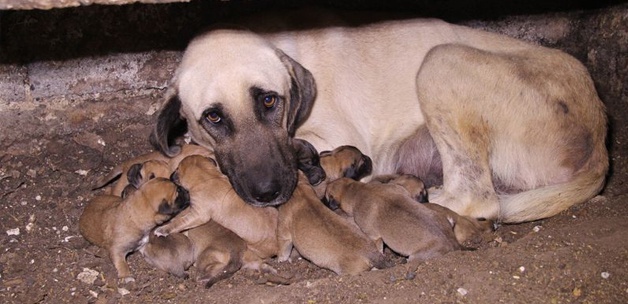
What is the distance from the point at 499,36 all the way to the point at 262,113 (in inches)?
60.2

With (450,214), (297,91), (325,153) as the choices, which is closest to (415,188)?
(450,214)

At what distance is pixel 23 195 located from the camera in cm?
442

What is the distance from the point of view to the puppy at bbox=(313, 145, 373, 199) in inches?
161

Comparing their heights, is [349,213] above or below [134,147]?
above

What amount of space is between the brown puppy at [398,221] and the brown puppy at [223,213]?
43cm

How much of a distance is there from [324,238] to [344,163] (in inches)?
26.2

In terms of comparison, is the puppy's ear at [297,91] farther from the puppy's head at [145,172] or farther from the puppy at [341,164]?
the puppy's head at [145,172]

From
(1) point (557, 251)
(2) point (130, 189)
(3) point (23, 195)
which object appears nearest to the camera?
(1) point (557, 251)

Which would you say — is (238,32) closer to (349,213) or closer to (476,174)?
(349,213)

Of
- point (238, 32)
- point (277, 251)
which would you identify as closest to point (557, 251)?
point (277, 251)

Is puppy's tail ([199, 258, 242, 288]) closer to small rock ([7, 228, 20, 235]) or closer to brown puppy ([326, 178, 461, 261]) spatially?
brown puppy ([326, 178, 461, 261])

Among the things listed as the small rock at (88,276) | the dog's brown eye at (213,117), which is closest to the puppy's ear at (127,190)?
the small rock at (88,276)

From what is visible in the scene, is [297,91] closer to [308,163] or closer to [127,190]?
[308,163]

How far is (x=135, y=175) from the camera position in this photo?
3.94 m
